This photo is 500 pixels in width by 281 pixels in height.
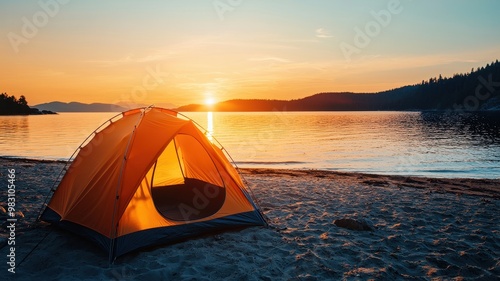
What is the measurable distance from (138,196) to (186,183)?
348 centimetres

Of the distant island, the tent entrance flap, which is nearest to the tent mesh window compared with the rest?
the tent entrance flap

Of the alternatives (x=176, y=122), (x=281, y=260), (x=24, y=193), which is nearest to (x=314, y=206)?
(x=281, y=260)

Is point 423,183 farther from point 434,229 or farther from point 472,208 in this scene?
point 434,229

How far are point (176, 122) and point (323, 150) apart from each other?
26732 millimetres

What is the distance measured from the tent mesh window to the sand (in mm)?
1049

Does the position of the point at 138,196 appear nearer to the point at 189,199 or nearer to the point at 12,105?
the point at 189,199

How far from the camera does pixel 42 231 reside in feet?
24.4

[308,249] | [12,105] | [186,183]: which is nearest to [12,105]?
[12,105]

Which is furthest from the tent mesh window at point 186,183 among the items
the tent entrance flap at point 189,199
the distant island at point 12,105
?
the distant island at point 12,105

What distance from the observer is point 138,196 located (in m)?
6.84

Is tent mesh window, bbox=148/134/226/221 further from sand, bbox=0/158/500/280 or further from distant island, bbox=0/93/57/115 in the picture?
distant island, bbox=0/93/57/115

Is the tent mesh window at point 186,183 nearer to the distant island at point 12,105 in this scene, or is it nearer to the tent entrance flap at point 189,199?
the tent entrance flap at point 189,199

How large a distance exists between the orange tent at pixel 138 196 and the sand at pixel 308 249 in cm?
30

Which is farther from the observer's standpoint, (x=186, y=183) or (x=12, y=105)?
(x=12, y=105)
